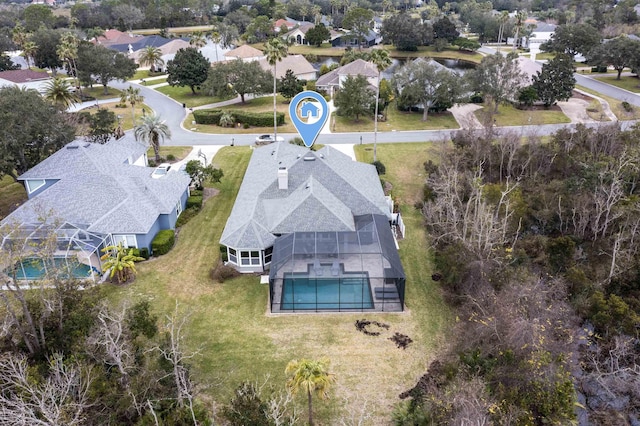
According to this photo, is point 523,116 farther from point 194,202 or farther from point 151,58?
point 151,58

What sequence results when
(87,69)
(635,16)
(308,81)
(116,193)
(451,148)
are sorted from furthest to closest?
(635,16), (308,81), (87,69), (451,148), (116,193)

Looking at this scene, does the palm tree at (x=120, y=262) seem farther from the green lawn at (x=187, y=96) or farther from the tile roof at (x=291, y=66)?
the tile roof at (x=291, y=66)

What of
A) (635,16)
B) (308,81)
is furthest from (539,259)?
(635,16)

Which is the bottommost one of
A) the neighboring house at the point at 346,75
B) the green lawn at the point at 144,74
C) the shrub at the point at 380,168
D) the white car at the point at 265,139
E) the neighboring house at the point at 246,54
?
the shrub at the point at 380,168

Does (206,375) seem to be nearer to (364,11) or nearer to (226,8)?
(364,11)

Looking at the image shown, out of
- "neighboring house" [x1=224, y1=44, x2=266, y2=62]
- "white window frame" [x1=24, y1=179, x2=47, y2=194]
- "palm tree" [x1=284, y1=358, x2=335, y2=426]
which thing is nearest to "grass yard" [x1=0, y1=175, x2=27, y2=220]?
"white window frame" [x1=24, y1=179, x2=47, y2=194]

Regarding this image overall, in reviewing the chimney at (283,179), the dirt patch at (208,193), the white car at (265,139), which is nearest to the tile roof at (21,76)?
the white car at (265,139)
